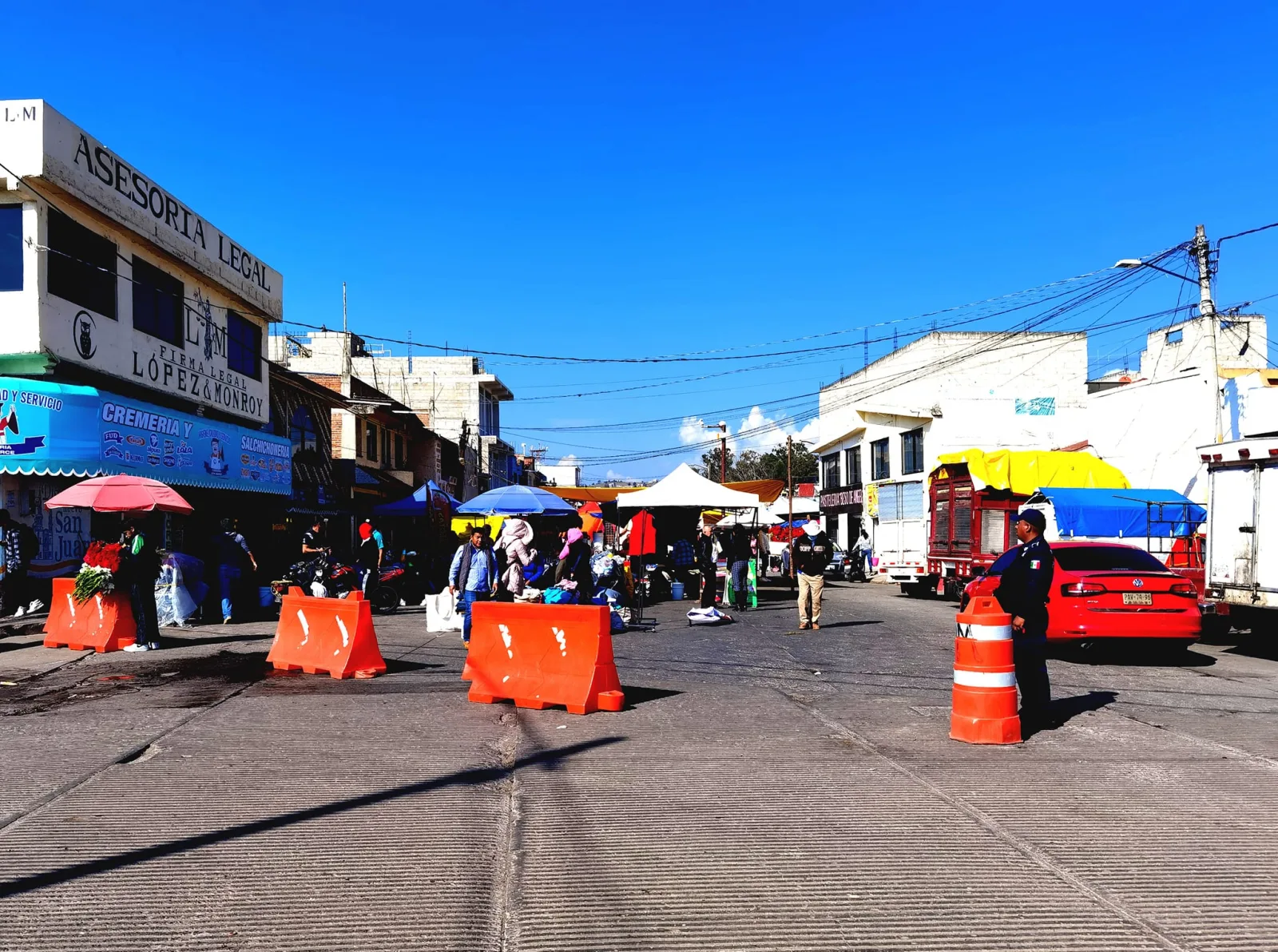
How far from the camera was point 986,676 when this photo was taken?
746 centimetres

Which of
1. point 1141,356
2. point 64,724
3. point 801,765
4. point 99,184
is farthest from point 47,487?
point 1141,356

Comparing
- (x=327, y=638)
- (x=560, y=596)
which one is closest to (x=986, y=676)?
(x=560, y=596)

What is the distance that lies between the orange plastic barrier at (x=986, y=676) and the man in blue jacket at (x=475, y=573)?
301 inches

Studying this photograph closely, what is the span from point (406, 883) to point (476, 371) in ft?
202

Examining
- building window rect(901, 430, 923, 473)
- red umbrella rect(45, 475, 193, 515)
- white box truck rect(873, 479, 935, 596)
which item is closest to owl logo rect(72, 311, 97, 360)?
red umbrella rect(45, 475, 193, 515)

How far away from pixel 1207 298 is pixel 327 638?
2058 centimetres

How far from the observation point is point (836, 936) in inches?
154

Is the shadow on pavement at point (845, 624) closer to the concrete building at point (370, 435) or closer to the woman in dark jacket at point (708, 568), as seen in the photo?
the woman in dark jacket at point (708, 568)

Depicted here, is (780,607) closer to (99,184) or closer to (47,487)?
(47,487)

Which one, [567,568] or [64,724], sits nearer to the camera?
[64,724]

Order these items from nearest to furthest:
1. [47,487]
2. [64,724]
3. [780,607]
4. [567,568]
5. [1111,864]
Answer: [1111,864], [64,724], [567,568], [47,487], [780,607]

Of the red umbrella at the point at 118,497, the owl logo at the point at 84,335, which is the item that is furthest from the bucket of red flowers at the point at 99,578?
the owl logo at the point at 84,335

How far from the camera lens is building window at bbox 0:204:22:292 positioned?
57.0 feet

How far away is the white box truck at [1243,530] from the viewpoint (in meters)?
13.3
